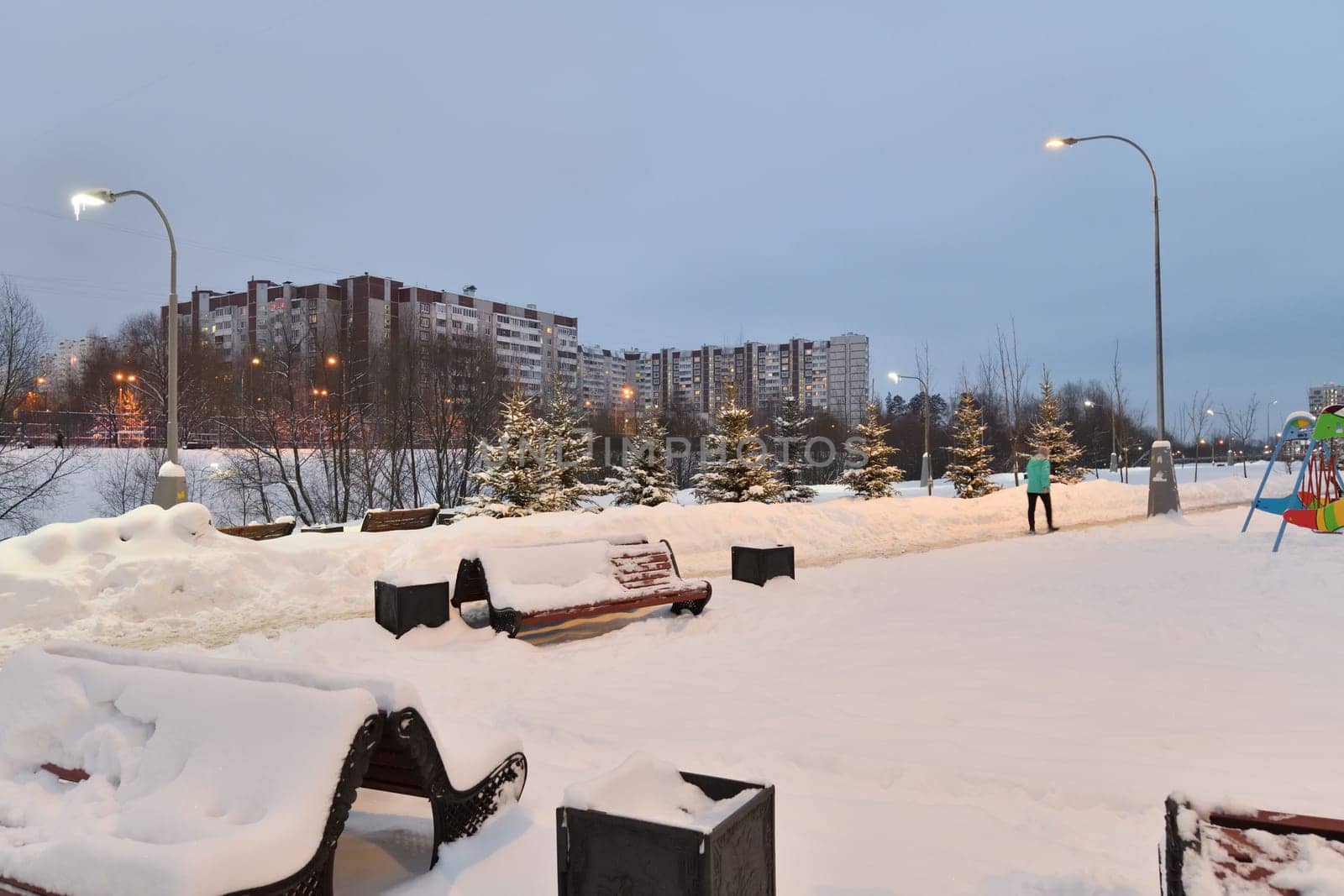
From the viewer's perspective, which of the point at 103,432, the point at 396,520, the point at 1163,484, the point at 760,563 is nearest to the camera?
the point at 760,563

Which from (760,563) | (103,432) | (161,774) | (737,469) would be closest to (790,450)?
(737,469)

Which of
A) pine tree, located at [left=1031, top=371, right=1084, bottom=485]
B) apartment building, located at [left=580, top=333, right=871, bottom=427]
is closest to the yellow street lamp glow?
pine tree, located at [left=1031, top=371, right=1084, bottom=485]

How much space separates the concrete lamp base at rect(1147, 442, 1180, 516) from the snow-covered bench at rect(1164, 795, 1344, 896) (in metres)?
17.5

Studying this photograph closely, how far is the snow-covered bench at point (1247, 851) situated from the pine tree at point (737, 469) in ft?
73.2

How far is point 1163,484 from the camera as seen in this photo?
17.9 m

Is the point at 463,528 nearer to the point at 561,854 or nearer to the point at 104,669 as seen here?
the point at 104,669

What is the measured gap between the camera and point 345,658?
287 inches

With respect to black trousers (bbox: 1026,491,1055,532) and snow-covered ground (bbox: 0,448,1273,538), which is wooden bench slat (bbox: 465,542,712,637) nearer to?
black trousers (bbox: 1026,491,1055,532)

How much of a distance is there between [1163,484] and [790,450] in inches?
631

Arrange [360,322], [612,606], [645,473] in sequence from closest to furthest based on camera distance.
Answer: [612,606]
[645,473]
[360,322]

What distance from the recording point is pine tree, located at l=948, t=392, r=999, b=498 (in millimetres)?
32531

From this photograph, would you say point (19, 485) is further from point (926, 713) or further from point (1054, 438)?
point (1054, 438)

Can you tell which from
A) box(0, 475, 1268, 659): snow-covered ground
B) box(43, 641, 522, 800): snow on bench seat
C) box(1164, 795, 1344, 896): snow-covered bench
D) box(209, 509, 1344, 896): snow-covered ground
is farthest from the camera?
box(0, 475, 1268, 659): snow-covered ground

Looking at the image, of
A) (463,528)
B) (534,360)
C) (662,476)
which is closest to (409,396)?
(662,476)
